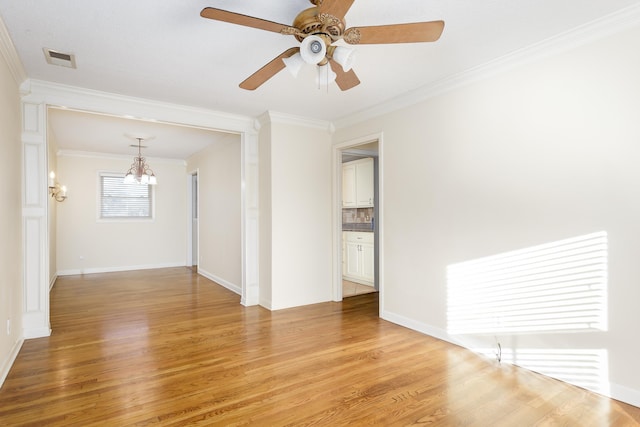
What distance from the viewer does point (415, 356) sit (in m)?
3.02

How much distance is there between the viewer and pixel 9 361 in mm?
2779

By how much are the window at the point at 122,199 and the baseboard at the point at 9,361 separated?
4.90m

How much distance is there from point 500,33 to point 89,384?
396 centimetres

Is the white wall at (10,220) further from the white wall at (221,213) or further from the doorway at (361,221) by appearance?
the doorway at (361,221)

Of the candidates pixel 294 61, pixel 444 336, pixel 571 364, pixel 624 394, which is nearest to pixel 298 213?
pixel 444 336

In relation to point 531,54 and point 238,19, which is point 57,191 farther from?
point 531,54

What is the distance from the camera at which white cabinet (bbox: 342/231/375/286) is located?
598cm

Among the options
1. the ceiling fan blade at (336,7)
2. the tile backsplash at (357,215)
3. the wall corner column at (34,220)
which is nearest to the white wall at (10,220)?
the wall corner column at (34,220)

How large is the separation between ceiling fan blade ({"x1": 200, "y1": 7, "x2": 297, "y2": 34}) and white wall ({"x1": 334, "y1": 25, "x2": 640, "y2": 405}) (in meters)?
2.01

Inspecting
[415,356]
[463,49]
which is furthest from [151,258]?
[463,49]

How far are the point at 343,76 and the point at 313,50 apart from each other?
1.70 feet

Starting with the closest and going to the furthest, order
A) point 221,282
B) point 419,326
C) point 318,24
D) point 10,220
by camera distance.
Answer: point 318,24
point 10,220
point 419,326
point 221,282

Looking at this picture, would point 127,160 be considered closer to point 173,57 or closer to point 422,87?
point 173,57

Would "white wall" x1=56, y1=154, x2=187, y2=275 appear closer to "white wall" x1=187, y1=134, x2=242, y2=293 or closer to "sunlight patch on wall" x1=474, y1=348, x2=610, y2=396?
"white wall" x1=187, y1=134, x2=242, y2=293
